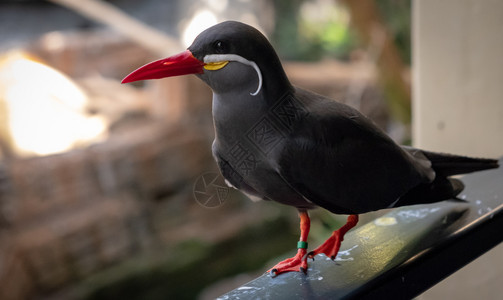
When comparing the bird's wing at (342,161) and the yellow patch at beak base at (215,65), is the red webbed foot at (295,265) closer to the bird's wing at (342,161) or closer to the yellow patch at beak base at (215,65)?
the bird's wing at (342,161)

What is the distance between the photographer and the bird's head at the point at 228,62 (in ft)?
1.82

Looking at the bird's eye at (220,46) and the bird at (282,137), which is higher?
the bird's eye at (220,46)

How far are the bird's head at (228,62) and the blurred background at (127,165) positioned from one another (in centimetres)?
173

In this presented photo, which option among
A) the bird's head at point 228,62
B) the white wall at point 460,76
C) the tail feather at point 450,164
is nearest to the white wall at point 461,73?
the white wall at point 460,76

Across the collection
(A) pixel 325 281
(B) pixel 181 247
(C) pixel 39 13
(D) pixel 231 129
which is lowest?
(B) pixel 181 247

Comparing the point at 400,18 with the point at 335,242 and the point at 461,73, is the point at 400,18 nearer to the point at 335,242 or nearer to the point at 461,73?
the point at 461,73

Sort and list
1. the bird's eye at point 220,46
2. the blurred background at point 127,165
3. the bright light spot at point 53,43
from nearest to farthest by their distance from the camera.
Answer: the bird's eye at point 220,46
the blurred background at point 127,165
the bright light spot at point 53,43

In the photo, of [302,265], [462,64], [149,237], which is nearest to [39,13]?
[149,237]

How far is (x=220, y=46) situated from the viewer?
1.82 ft

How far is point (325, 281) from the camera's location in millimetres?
722

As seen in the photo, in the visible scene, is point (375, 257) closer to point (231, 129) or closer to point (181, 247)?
point (231, 129)

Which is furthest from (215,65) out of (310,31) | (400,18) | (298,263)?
(310,31)

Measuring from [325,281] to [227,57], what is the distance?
329mm

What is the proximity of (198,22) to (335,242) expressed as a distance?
10.3 feet
